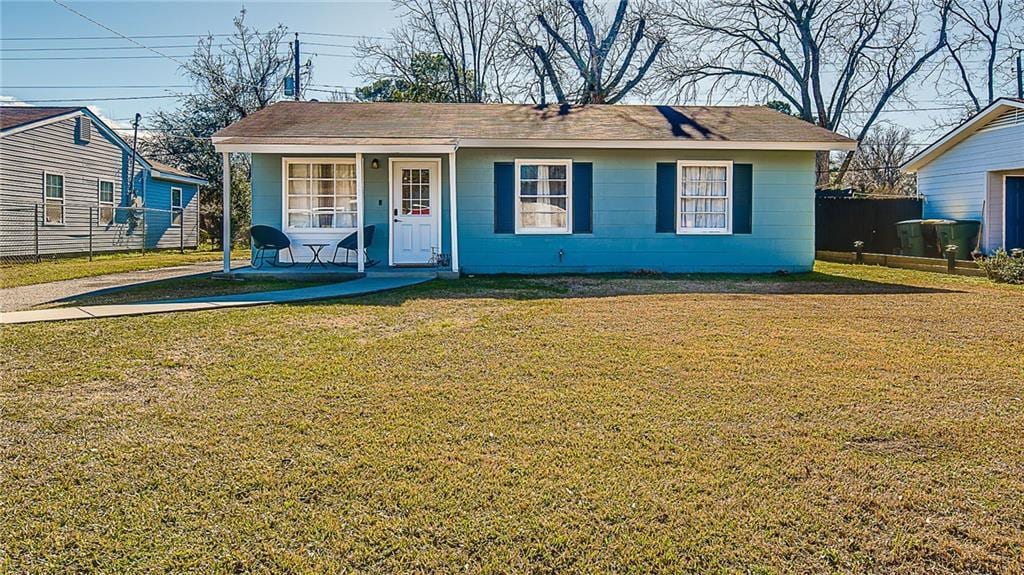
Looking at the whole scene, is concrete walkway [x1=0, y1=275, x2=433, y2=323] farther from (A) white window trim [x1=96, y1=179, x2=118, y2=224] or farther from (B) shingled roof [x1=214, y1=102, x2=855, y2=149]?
(A) white window trim [x1=96, y1=179, x2=118, y2=224]

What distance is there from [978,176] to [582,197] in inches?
401

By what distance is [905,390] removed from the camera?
4.14 meters

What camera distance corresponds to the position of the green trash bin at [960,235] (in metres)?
14.9

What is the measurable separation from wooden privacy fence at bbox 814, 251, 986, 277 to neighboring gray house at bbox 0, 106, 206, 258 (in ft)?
57.1

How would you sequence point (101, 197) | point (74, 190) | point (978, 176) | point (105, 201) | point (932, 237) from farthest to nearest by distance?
1. point (105, 201)
2. point (101, 197)
3. point (74, 190)
4. point (932, 237)
5. point (978, 176)

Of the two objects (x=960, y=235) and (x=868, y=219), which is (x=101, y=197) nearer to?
(x=868, y=219)

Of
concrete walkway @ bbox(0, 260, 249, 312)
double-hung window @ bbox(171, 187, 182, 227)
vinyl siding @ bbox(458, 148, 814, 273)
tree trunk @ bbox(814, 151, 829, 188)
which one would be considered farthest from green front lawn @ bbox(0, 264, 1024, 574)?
tree trunk @ bbox(814, 151, 829, 188)

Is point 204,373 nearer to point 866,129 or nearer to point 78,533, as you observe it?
point 78,533

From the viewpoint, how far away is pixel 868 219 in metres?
17.0

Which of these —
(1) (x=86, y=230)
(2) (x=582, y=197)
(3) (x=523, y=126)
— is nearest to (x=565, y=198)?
(2) (x=582, y=197)

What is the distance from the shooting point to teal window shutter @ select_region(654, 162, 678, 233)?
12055 mm

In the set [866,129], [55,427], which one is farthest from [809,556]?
[866,129]

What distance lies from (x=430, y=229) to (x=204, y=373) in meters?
7.77

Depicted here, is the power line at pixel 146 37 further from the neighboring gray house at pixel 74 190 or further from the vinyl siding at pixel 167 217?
the vinyl siding at pixel 167 217
